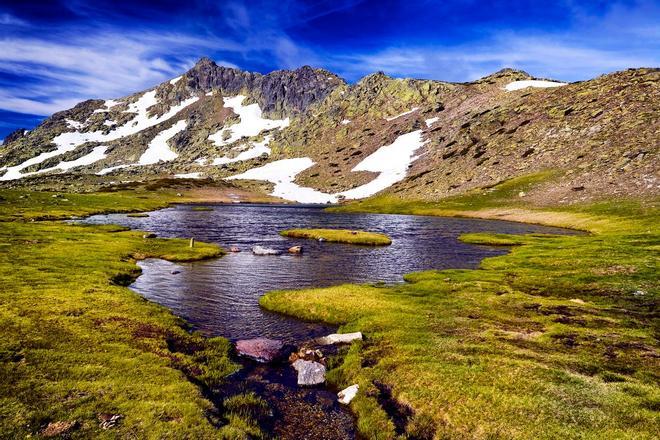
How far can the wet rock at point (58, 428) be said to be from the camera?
1300 cm

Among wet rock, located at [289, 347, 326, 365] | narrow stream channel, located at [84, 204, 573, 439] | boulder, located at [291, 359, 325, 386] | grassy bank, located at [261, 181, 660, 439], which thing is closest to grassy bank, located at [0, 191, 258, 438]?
narrow stream channel, located at [84, 204, 573, 439]

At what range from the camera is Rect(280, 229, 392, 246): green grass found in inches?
2958

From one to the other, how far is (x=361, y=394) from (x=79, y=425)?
11.2 metres

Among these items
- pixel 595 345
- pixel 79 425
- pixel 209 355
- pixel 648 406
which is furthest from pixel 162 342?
pixel 595 345

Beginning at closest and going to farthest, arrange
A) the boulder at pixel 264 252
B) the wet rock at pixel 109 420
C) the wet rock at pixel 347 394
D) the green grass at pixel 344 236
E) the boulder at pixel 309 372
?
the wet rock at pixel 109 420, the wet rock at pixel 347 394, the boulder at pixel 309 372, the boulder at pixel 264 252, the green grass at pixel 344 236

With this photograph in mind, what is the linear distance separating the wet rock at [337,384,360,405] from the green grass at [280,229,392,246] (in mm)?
55220

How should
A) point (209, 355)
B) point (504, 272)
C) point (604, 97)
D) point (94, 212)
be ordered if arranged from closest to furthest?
point (209, 355)
point (504, 272)
point (94, 212)
point (604, 97)

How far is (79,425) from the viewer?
13633 mm

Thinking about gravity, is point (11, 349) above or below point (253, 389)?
above

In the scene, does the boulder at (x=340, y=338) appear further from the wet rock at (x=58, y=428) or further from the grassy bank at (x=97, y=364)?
the wet rock at (x=58, y=428)

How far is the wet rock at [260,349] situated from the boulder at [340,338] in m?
2.94

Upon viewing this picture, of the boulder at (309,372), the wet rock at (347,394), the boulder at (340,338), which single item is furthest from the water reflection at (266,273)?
the wet rock at (347,394)

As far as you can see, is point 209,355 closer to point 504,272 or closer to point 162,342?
point 162,342

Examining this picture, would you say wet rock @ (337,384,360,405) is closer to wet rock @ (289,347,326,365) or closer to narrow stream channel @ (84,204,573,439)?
narrow stream channel @ (84,204,573,439)
